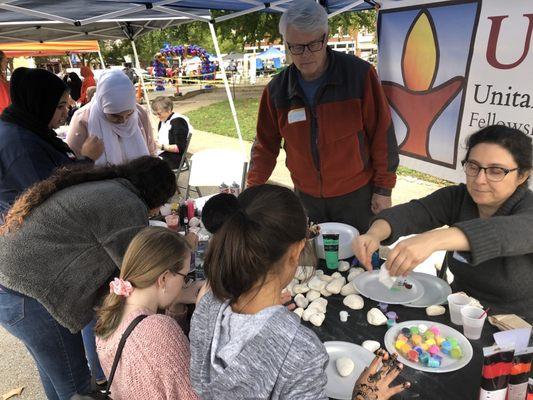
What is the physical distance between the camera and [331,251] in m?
1.92

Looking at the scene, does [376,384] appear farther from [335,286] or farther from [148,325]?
[148,325]

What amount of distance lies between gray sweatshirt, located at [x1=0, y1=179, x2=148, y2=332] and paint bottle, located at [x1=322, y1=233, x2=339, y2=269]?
872 millimetres

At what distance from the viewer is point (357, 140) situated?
2.44m

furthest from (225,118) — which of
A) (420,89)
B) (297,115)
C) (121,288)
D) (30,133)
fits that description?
(121,288)

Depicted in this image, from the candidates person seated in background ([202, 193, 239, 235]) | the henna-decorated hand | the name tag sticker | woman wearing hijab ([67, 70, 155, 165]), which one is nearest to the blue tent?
woman wearing hijab ([67, 70, 155, 165])

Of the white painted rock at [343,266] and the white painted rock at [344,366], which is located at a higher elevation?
the white painted rock at [344,366]

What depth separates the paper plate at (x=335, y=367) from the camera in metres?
1.18

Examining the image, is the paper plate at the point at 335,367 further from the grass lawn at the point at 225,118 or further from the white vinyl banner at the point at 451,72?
the grass lawn at the point at 225,118

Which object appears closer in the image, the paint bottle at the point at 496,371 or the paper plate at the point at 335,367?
the paint bottle at the point at 496,371

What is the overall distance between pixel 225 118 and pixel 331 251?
33.8ft

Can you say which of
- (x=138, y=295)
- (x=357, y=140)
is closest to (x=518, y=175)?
(x=357, y=140)

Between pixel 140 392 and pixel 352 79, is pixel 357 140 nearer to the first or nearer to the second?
pixel 352 79

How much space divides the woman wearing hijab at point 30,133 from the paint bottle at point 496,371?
2.02 meters

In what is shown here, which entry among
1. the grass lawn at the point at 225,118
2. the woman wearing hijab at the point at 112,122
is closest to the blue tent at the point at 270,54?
the grass lawn at the point at 225,118
